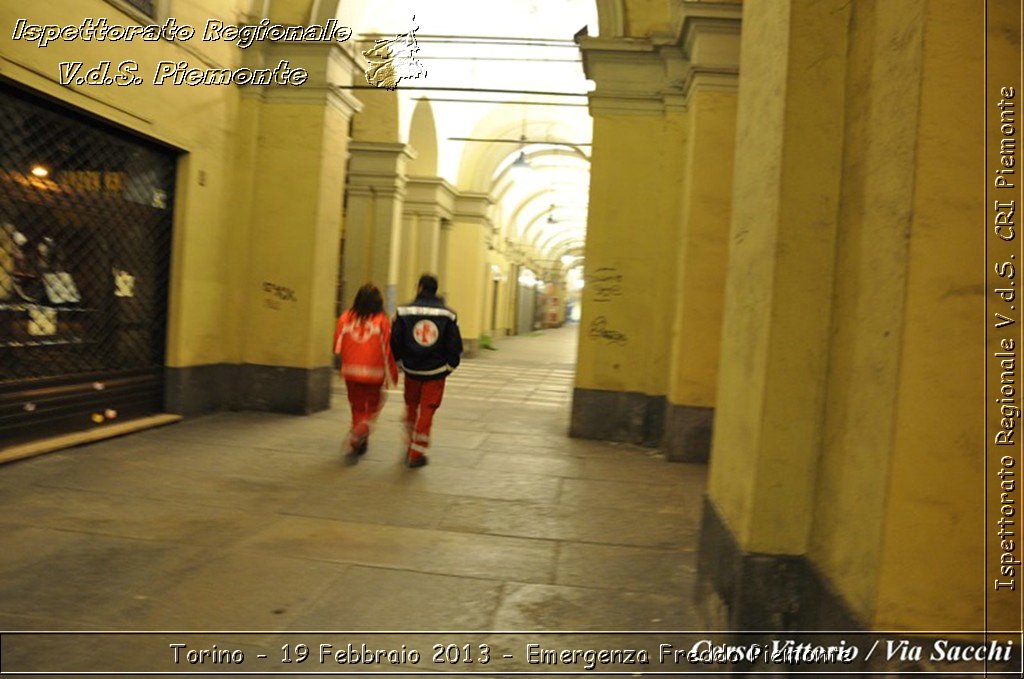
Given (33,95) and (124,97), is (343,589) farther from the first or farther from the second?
(124,97)

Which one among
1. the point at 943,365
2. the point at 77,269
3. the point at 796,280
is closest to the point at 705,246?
the point at 796,280

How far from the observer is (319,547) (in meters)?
4.32

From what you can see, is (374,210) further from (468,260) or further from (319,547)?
(319,547)

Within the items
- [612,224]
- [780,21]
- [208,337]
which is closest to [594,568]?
[780,21]

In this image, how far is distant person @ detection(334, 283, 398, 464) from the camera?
21.8ft

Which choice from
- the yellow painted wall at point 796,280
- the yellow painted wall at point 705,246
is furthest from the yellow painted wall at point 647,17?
the yellow painted wall at point 796,280

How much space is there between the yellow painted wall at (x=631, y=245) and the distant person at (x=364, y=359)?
258cm

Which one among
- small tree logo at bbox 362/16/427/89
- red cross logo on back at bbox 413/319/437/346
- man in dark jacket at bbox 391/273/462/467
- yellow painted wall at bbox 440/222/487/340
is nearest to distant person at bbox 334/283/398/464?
man in dark jacket at bbox 391/273/462/467

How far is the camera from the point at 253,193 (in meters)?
9.00

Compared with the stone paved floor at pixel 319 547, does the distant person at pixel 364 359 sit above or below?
above

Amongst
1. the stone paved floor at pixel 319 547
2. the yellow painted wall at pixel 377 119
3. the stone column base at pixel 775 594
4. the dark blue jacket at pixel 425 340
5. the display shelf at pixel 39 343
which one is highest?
the yellow painted wall at pixel 377 119

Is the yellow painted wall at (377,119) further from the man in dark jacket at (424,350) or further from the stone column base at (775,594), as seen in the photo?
the stone column base at (775,594)

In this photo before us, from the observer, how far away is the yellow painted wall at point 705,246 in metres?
7.41

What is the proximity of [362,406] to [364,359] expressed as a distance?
0.46 metres
